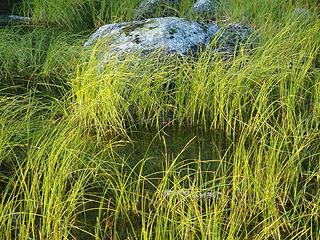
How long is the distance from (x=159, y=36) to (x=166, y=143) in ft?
5.63

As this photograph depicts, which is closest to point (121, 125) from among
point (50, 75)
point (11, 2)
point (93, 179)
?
point (93, 179)

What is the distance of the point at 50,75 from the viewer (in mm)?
6145

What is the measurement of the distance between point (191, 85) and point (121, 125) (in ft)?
2.94

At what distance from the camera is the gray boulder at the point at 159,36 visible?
570 centimetres

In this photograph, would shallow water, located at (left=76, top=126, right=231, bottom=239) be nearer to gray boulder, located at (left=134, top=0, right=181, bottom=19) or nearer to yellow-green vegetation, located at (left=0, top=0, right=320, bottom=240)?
yellow-green vegetation, located at (left=0, top=0, right=320, bottom=240)

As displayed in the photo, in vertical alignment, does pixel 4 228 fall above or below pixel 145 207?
above

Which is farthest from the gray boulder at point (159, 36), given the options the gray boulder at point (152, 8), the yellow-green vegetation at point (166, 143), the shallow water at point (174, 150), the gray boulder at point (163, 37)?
the gray boulder at point (152, 8)

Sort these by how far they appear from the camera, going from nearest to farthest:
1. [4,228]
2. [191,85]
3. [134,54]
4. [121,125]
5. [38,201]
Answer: [4,228], [38,201], [121,125], [191,85], [134,54]

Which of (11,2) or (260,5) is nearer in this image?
(260,5)

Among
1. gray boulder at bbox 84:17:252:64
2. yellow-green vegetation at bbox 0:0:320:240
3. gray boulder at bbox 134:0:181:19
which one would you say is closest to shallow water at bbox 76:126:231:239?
yellow-green vegetation at bbox 0:0:320:240

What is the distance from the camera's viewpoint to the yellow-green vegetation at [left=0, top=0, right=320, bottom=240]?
10.3ft

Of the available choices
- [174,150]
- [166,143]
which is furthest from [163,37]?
[174,150]

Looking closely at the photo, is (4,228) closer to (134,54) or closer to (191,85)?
(191,85)

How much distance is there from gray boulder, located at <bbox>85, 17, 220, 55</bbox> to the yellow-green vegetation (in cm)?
22
